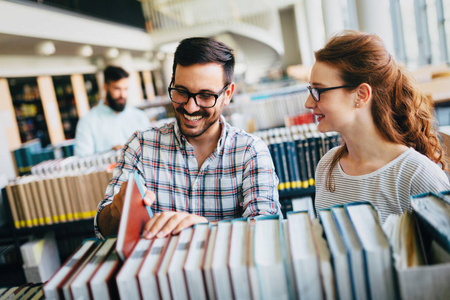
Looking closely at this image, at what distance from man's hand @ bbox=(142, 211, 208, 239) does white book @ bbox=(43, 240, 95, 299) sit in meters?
0.13

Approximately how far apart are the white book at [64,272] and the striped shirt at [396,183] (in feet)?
2.74

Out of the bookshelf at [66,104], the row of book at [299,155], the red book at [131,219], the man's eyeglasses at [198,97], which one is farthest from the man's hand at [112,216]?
the bookshelf at [66,104]

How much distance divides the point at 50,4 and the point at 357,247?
23.0 feet

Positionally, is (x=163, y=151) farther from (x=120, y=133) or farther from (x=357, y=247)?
(x=120, y=133)

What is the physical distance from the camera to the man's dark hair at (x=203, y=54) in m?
1.27

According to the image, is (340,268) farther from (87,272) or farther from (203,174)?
(203,174)

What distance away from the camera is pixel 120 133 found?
3848mm

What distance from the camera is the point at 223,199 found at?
1.28 meters

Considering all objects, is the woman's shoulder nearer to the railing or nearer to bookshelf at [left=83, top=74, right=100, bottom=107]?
bookshelf at [left=83, top=74, right=100, bottom=107]

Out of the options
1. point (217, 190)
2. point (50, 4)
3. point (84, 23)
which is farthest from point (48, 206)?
point (84, 23)

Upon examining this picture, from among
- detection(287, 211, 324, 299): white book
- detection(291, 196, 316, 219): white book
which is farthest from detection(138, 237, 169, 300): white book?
detection(291, 196, 316, 219): white book

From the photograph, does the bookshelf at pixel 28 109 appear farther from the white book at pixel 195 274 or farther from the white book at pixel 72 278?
the white book at pixel 195 274

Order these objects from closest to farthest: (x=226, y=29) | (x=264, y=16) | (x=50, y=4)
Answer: (x=50, y=4) → (x=226, y=29) → (x=264, y=16)

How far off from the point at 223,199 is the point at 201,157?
0.69ft
